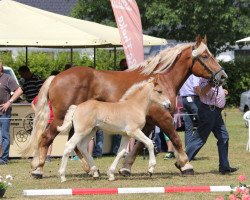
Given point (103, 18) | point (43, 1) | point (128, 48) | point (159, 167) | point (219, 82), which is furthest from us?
point (43, 1)

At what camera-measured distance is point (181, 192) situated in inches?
458

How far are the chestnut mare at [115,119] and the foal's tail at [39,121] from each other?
3.36 ft

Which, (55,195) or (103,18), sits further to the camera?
(103,18)

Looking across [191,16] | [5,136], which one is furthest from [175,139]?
[191,16]

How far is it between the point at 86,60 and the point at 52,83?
18.2m

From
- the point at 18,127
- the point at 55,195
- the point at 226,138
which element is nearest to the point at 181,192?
the point at 55,195

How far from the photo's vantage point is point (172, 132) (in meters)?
13.8

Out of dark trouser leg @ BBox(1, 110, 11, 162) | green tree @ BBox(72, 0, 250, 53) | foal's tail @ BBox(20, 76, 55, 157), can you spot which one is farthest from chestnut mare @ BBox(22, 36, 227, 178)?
green tree @ BBox(72, 0, 250, 53)

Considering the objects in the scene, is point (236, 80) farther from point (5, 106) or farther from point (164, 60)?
point (164, 60)

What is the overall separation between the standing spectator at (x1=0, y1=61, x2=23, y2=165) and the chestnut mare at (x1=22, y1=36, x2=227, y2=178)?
8.99 feet

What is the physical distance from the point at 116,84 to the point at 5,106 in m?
3.34

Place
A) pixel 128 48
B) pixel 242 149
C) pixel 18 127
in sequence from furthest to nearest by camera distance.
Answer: pixel 242 149
pixel 18 127
pixel 128 48

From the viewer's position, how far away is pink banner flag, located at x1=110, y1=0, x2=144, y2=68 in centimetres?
1700

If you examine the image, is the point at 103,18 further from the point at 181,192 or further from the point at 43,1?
the point at 181,192
